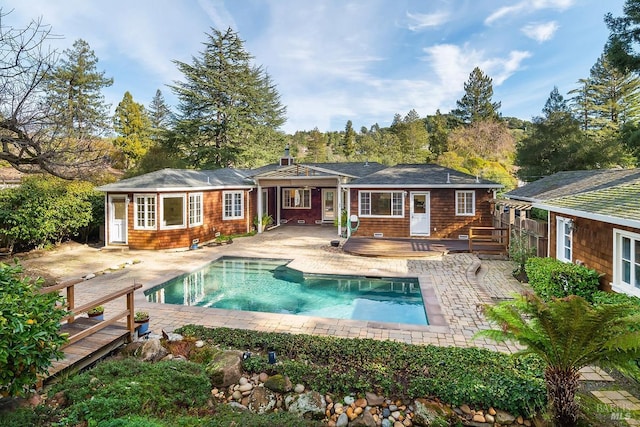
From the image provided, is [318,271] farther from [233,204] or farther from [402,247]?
[233,204]

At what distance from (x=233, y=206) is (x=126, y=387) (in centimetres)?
1387

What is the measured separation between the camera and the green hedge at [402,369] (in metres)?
3.94

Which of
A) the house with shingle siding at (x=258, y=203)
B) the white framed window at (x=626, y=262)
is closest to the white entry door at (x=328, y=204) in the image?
the house with shingle siding at (x=258, y=203)

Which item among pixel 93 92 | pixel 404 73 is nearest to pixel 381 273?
pixel 404 73

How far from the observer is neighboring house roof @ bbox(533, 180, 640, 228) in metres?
5.73

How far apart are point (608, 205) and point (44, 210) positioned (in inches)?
667

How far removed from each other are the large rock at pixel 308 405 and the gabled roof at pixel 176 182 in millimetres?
11390

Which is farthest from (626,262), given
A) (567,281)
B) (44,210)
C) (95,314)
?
(44,210)

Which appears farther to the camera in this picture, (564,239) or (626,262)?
(564,239)

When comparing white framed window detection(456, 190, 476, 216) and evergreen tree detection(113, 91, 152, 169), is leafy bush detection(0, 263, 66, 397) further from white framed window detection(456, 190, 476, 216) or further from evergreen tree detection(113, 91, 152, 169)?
evergreen tree detection(113, 91, 152, 169)

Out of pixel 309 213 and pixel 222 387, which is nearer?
pixel 222 387

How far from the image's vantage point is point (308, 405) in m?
4.02

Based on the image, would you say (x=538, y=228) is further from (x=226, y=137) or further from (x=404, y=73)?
(x=226, y=137)

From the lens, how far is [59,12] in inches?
382
